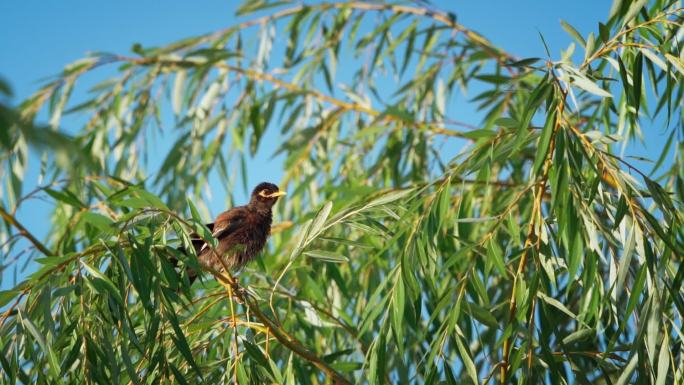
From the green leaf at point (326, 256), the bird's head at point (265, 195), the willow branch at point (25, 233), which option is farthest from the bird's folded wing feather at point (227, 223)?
the green leaf at point (326, 256)

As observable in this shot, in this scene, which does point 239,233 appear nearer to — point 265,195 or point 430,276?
point 265,195

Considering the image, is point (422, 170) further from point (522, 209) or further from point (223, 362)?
point (223, 362)

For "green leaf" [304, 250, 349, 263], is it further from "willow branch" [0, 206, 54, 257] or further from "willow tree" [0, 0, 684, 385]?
"willow branch" [0, 206, 54, 257]

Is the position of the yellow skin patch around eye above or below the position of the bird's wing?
above

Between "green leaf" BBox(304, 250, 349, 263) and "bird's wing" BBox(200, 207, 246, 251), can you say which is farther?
"bird's wing" BBox(200, 207, 246, 251)

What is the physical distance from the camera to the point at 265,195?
5.60 metres

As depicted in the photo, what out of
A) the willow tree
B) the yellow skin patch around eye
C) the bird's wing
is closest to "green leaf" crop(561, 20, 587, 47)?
the willow tree

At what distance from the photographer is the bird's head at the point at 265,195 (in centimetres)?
548

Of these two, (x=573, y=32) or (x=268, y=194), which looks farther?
(x=268, y=194)

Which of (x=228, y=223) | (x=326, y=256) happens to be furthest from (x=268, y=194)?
(x=326, y=256)

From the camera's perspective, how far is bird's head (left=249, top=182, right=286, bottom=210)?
216 inches

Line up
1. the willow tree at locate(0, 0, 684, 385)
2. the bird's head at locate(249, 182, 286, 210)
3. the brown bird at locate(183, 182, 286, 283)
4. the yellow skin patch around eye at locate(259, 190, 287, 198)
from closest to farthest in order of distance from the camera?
the willow tree at locate(0, 0, 684, 385) < the brown bird at locate(183, 182, 286, 283) < the bird's head at locate(249, 182, 286, 210) < the yellow skin patch around eye at locate(259, 190, 287, 198)

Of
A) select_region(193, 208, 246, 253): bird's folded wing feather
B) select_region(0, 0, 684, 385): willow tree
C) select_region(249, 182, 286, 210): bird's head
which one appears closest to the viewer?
select_region(0, 0, 684, 385): willow tree

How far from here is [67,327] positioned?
9.77ft
